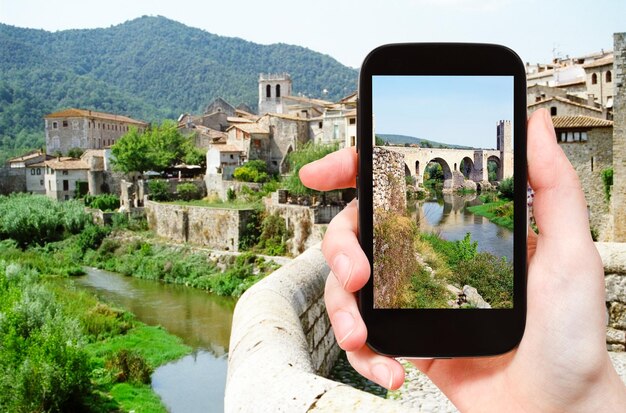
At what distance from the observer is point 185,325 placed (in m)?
18.2

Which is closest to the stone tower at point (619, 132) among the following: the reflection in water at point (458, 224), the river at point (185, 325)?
the river at point (185, 325)

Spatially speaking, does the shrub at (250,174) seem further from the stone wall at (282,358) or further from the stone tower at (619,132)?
the stone wall at (282,358)

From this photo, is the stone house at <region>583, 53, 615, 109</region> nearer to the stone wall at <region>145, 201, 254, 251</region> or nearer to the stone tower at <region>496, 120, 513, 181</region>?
the stone wall at <region>145, 201, 254, 251</region>

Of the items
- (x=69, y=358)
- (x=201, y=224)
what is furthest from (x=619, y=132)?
(x=201, y=224)

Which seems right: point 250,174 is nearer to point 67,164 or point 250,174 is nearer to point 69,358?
point 67,164

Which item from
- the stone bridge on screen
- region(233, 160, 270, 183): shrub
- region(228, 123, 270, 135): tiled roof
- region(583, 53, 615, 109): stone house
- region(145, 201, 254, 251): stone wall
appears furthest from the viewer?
region(228, 123, 270, 135): tiled roof

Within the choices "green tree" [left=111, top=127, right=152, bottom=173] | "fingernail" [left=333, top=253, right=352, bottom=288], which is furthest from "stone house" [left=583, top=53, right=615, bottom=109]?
"fingernail" [left=333, top=253, right=352, bottom=288]

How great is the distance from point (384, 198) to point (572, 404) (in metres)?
0.65

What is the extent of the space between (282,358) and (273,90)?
191ft

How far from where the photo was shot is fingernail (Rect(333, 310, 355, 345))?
1503 mm

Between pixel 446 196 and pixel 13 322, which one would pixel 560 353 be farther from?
pixel 13 322

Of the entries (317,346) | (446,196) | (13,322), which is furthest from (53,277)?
(446,196)

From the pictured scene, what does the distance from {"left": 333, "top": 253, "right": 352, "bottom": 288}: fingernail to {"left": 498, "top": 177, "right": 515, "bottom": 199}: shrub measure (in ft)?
1.37

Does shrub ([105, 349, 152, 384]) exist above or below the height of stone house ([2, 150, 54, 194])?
below
